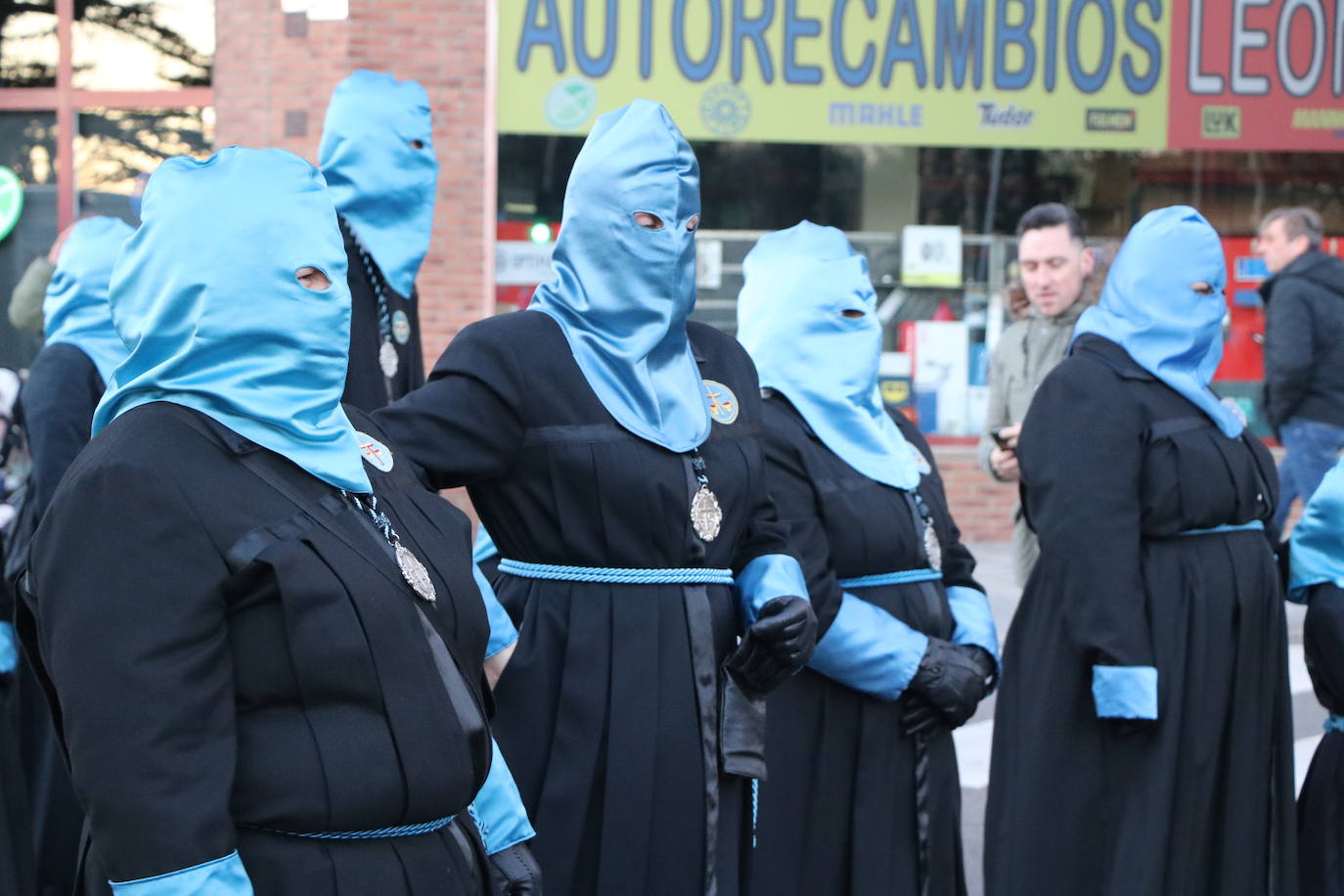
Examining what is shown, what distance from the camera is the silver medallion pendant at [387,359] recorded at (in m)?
4.55

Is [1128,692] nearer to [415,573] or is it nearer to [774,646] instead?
[774,646]

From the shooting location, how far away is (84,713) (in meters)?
2.01

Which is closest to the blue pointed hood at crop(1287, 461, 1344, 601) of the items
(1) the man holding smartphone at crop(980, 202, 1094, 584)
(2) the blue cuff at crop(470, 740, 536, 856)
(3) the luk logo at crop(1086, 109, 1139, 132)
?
(1) the man holding smartphone at crop(980, 202, 1094, 584)

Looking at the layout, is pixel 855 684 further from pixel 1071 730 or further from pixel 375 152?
pixel 375 152

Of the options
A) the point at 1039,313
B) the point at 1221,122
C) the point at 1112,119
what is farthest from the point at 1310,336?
the point at 1221,122

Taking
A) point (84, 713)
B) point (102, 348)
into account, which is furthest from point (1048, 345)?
point (84, 713)

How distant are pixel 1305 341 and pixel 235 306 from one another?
7127mm

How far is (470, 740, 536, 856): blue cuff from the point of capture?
2.56 m

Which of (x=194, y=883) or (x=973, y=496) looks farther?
(x=973, y=496)

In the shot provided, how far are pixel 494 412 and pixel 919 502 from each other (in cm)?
134

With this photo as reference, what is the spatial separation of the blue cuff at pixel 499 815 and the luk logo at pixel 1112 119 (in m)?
8.54

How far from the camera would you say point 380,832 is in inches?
Result: 87.8

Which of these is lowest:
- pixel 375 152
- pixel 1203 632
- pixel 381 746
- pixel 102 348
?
pixel 1203 632

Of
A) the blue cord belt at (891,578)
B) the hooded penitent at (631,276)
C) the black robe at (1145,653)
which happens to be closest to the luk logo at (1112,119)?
the black robe at (1145,653)
